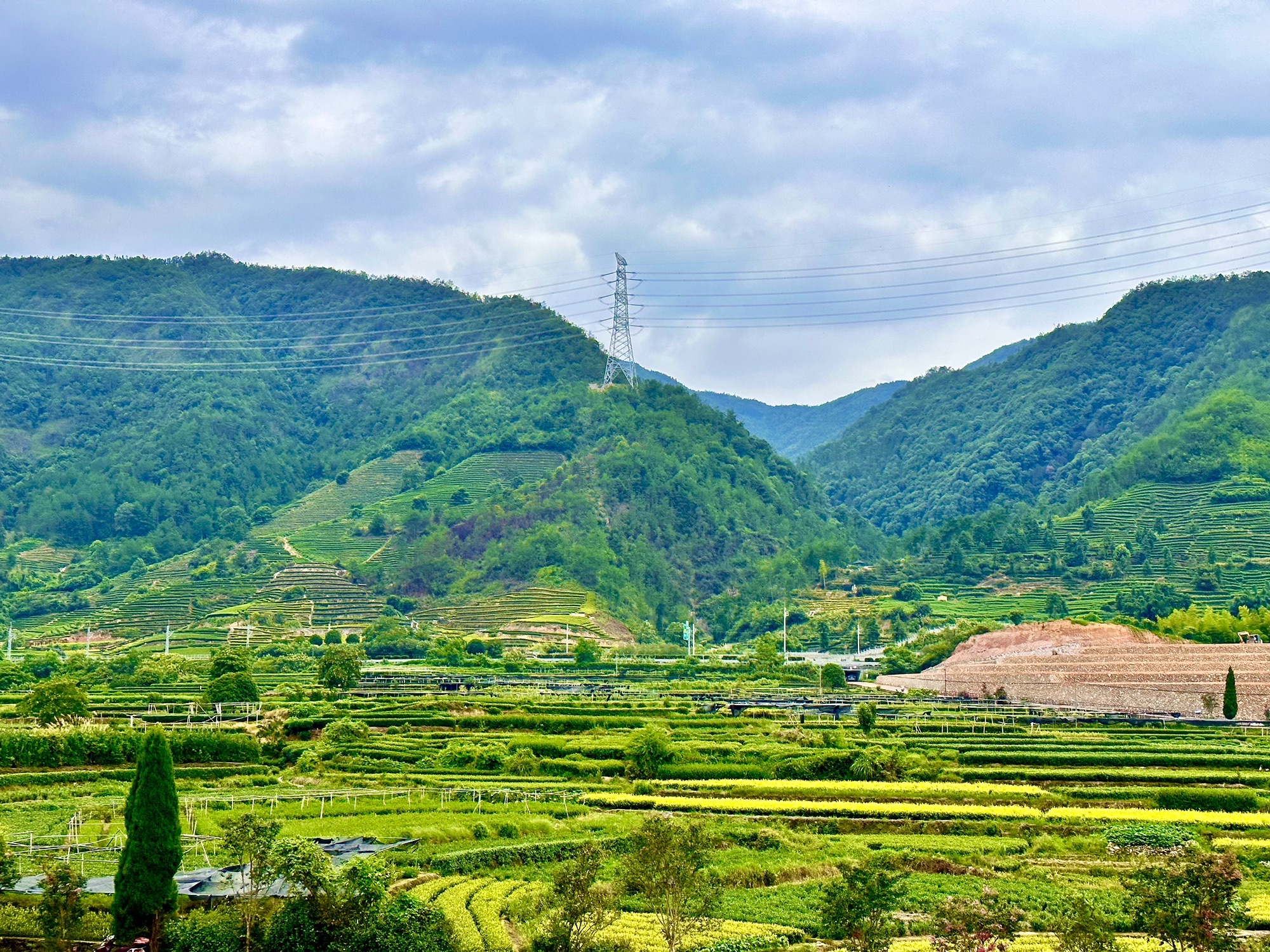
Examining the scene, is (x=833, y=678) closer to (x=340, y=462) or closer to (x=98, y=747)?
(x=98, y=747)

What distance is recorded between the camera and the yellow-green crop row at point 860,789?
130ft

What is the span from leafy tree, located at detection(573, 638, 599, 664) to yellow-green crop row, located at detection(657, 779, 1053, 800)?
4153 cm

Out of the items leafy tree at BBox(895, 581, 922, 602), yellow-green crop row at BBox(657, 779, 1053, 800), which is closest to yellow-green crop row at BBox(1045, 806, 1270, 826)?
yellow-green crop row at BBox(657, 779, 1053, 800)

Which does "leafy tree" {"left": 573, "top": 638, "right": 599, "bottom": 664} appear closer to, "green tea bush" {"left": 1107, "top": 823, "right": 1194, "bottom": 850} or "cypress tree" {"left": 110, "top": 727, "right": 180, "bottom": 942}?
"green tea bush" {"left": 1107, "top": 823, "right": 1194, "bottom": 850}

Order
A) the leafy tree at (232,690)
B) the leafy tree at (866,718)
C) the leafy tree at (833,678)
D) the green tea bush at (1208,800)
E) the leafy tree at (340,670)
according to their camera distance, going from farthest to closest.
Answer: the leafy tree at (833,678) → the leafy tree at (340,670) → the leafy tree at (232,690) → the leafy tree at (866,718) → the green tea bush at (1208,800)

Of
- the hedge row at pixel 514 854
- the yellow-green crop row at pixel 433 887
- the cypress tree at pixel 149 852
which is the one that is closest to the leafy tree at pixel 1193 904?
the yellow-green crop row at pixel 433 887

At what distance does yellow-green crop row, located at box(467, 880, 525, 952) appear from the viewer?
79.8ft

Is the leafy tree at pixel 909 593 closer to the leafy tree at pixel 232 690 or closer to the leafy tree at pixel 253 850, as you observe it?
the leafy tree at pixel 232 690

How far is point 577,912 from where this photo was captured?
909 inches

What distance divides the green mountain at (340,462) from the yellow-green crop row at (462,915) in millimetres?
74479

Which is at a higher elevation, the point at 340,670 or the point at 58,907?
the point at 340,670

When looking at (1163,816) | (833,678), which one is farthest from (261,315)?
(1163,816)

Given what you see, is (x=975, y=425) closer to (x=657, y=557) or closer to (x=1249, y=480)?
(x=1249, y=480)

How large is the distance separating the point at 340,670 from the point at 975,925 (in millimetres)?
48040
